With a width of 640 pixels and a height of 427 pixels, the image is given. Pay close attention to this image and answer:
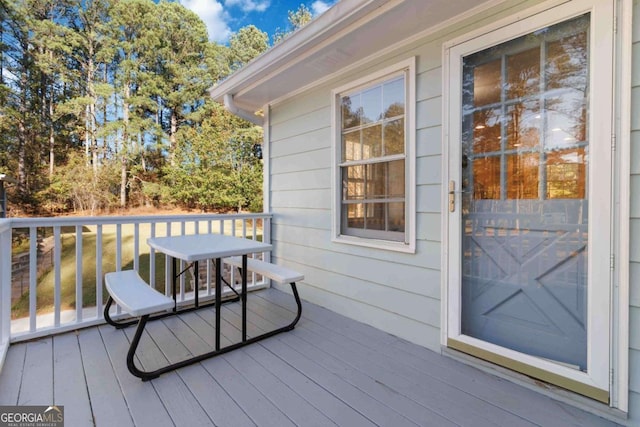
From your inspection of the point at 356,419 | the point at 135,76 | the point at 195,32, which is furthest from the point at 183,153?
the point at 356,419

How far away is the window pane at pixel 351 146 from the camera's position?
284 cm

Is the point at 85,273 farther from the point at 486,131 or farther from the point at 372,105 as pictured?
the point at 486,131

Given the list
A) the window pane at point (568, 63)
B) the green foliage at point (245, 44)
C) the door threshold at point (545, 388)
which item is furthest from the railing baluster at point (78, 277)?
the green foliage at point (245, 44)

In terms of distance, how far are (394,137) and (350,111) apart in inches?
23.5

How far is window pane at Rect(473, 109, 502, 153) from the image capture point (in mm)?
1922

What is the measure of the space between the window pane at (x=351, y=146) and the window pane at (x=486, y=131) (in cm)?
105

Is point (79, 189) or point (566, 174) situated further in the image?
point (79, 189)

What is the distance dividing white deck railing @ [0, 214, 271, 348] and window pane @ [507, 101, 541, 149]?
2.68 meters

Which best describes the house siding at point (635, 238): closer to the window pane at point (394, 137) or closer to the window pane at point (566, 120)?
the window pane at point (566, 120)

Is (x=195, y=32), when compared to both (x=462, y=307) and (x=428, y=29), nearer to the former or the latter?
(x=428, y=29)

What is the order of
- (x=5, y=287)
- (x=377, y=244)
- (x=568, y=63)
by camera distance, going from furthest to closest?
(x=377, y=244)
(x=5, y=287)
(x=568, y=63)

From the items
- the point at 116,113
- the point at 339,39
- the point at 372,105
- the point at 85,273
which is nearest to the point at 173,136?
the point at 116,113

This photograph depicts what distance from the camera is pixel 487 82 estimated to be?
6.40 feet

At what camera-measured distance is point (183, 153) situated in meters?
13.1
